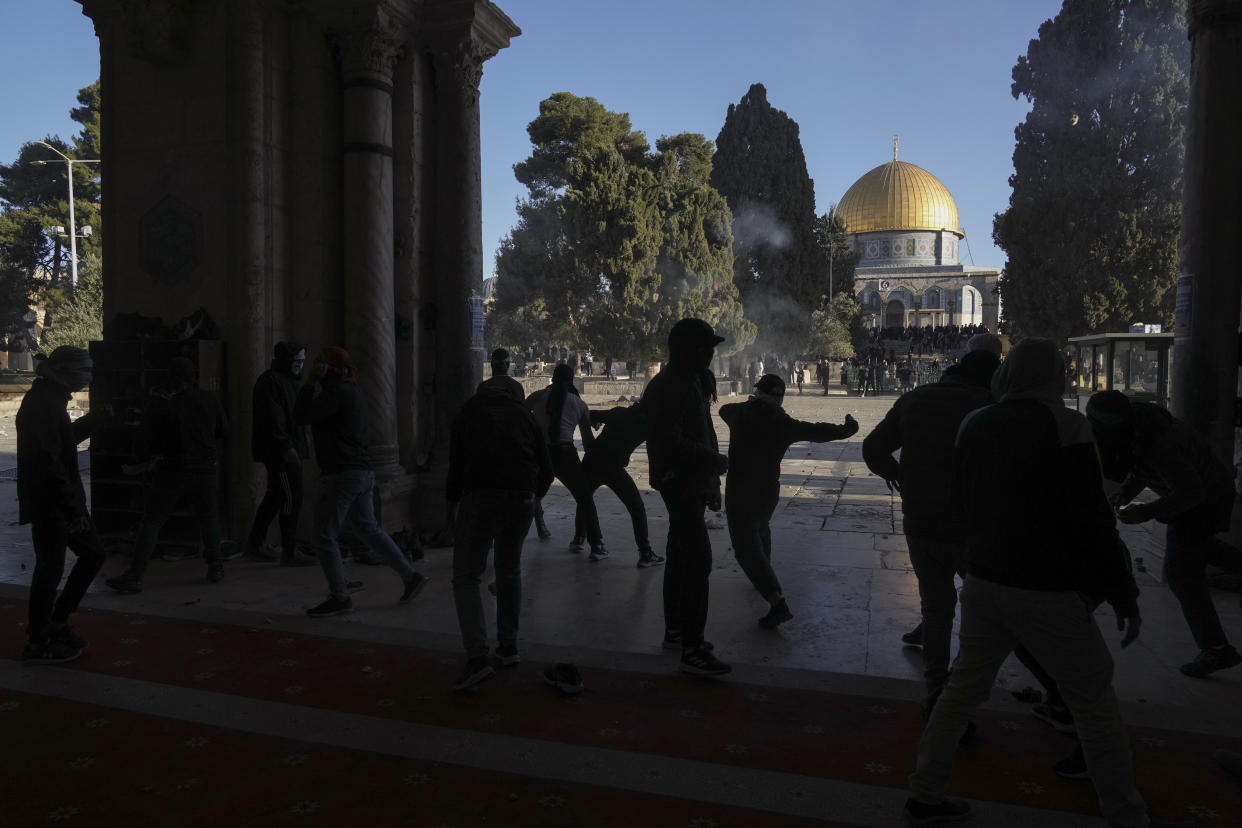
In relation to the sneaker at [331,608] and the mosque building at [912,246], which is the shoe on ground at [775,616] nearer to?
the sneaker at [331,608]

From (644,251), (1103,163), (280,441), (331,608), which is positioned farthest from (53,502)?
(1103,163)

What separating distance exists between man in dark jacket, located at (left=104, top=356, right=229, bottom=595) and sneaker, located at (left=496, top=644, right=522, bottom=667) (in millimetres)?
2772

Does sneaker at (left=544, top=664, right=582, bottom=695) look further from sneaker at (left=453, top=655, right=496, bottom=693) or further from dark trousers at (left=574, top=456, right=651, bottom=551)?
dark trousers at (left=574, top=456, right=651, bottom=551)

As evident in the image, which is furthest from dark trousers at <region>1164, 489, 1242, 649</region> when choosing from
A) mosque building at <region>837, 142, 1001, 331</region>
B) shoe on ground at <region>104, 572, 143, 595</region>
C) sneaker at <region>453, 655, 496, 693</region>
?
mosque building at <region>837, 142, 1001, 331</region>

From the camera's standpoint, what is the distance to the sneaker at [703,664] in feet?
13.9

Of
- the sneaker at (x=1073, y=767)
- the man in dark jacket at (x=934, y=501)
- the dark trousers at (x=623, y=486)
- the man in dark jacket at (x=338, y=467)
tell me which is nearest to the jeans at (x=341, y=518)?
the man in dark jacket at (x=338, y=467)

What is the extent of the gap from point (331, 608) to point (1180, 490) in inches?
179

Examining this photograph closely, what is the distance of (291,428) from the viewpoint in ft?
20.0

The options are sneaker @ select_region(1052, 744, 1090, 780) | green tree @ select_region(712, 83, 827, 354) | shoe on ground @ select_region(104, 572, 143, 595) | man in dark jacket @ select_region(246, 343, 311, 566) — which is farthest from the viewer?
green tree @ select_region(712, 83, 827, 354)

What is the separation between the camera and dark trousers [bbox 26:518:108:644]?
→ 4.32m

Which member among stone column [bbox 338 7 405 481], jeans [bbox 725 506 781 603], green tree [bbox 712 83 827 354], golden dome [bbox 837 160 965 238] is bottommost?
jeans [bbox 725 506 781 603]

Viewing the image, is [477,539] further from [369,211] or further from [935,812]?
[369,211]

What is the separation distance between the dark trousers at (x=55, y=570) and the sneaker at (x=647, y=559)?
11.7ft

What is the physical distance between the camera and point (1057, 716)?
143 inches
